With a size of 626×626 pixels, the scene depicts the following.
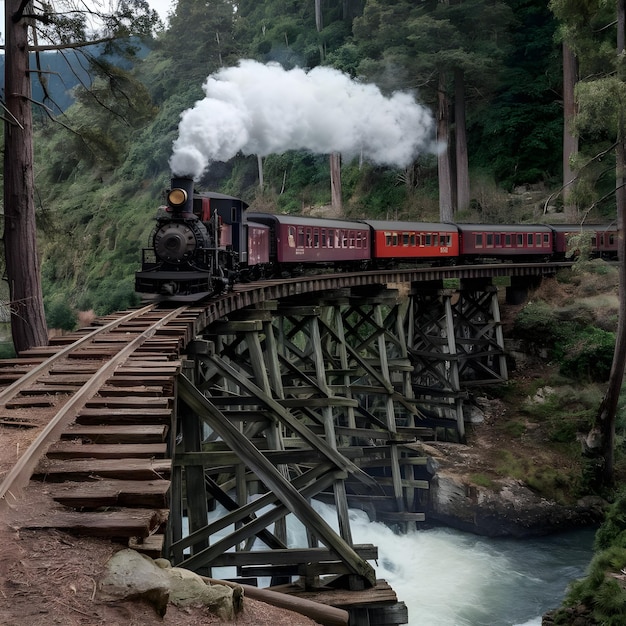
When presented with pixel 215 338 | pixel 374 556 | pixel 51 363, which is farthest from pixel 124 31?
pixel 374 556

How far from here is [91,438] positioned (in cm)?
386

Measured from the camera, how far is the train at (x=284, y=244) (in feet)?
39.4

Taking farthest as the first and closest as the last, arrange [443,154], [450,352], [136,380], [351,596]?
[443,154], [450,352], [351,596], [136,380]

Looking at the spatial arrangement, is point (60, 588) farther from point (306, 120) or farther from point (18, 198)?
point (306, 120)

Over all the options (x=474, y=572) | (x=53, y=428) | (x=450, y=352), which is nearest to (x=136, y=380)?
(x=53, y=428)

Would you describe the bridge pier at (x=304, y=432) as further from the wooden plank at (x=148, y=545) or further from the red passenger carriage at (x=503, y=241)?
the wooden plank at (x=148, y=545)

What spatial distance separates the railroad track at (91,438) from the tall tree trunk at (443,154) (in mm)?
25308

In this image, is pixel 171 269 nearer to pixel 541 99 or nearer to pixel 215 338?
pixel 215 338

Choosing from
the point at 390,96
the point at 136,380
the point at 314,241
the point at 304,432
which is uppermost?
the point at 390,96

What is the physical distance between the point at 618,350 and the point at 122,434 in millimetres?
13244

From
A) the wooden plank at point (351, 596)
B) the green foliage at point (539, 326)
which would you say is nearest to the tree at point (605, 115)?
the green foliage at point (539, 326)

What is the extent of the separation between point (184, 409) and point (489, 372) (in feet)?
48.8

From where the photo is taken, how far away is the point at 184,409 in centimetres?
699

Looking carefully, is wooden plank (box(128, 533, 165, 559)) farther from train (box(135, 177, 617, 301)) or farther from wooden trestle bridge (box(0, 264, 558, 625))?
train (box(135, 177, 617, 301))
